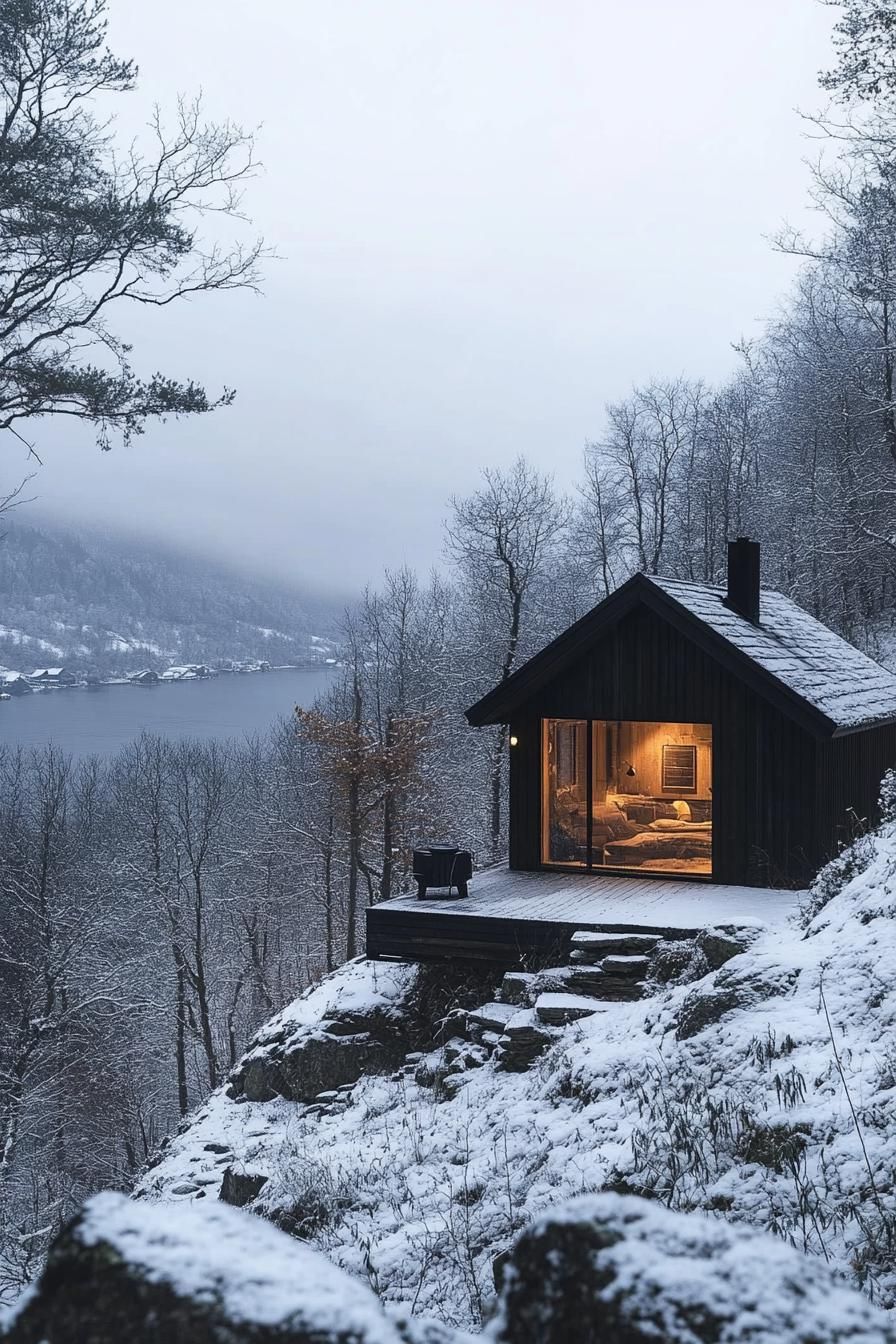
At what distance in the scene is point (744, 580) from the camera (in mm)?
17078

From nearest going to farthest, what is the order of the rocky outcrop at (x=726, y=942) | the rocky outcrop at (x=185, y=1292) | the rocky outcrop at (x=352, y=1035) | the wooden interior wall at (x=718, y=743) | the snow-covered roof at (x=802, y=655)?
the rocky outcrop at (x=185, y=1292)
the rocky outcrop at (x=726, y=942)
the rocky outcrop at (x=352, y=1035)
the wooden interior wall at (x=718, y=743)
the snow-covered roof at (x=802, y=655)

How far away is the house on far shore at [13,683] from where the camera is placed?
57.2 meters

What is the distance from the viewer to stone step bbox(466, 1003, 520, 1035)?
11.4 m

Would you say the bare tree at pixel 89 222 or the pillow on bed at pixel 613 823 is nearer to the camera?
the bare tree at pixel 89 222

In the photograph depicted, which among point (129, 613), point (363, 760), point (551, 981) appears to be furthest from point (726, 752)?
point (129, 613)

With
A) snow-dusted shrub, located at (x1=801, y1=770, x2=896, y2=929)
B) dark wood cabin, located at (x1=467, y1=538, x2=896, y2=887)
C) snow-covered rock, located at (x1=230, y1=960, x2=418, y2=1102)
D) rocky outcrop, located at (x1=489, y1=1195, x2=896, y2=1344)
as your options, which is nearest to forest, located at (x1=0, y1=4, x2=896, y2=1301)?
dark wood cabin, located at (x1=467, y1=538, x2=896, y2=887)

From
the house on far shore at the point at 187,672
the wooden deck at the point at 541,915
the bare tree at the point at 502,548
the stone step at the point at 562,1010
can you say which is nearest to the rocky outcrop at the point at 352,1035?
the wooden deck at the point at 541,915

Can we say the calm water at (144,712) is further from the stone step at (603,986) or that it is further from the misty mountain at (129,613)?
the stone step at (603,986)

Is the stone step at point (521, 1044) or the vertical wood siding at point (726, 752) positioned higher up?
the vertical wood siding at point (726, 752)

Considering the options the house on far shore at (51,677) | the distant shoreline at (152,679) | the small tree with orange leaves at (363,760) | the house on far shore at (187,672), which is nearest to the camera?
the small tree with orange leaves at (363,760)

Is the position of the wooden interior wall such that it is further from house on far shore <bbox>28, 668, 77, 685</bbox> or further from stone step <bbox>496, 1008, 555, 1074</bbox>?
house on far shore <bbox>28, 668, 77, 685</bbox>

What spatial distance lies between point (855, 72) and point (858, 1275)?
1644 centimetres

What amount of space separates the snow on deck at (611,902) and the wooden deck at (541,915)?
1 cm

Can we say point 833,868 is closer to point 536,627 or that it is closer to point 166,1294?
point 166,1294
